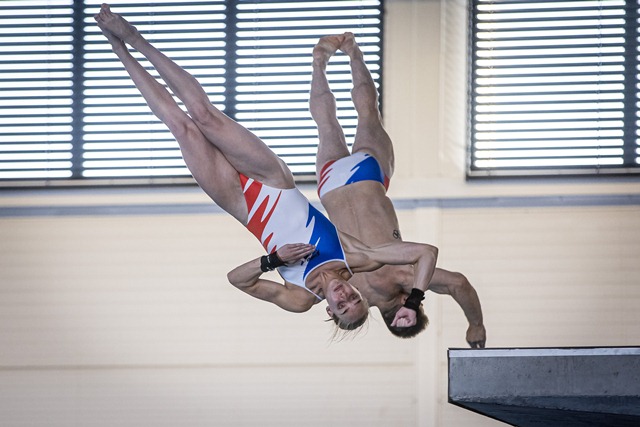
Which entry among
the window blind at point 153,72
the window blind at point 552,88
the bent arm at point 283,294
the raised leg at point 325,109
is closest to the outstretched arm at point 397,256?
the bent arm at point 283,294

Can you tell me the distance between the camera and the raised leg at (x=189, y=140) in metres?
3.91

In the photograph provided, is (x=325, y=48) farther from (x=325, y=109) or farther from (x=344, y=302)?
(x=344, y=302)

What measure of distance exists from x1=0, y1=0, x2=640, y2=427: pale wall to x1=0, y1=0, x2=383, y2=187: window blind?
0.24 m

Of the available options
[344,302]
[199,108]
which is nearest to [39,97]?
[199,108]

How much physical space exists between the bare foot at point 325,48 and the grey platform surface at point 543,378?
2163 millimetres

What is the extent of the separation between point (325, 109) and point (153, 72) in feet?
5.92

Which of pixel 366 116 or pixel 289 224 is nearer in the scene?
pixel 289 224

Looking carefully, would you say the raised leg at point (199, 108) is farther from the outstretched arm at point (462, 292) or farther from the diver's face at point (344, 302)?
the outstretched arm at point (462, 292)

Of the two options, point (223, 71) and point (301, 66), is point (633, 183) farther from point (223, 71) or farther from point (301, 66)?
point (223, 71)

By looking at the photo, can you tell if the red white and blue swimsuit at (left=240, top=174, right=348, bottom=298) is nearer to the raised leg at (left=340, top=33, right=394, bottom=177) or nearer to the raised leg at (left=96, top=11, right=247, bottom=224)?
the raised leg at (left=96, top=11, right=247, bottom=224)

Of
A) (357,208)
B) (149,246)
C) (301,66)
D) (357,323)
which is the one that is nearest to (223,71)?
(301,66)

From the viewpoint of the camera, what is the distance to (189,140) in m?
3.94

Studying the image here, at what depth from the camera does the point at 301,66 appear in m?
5.99

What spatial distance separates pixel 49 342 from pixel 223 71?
2244 mm
